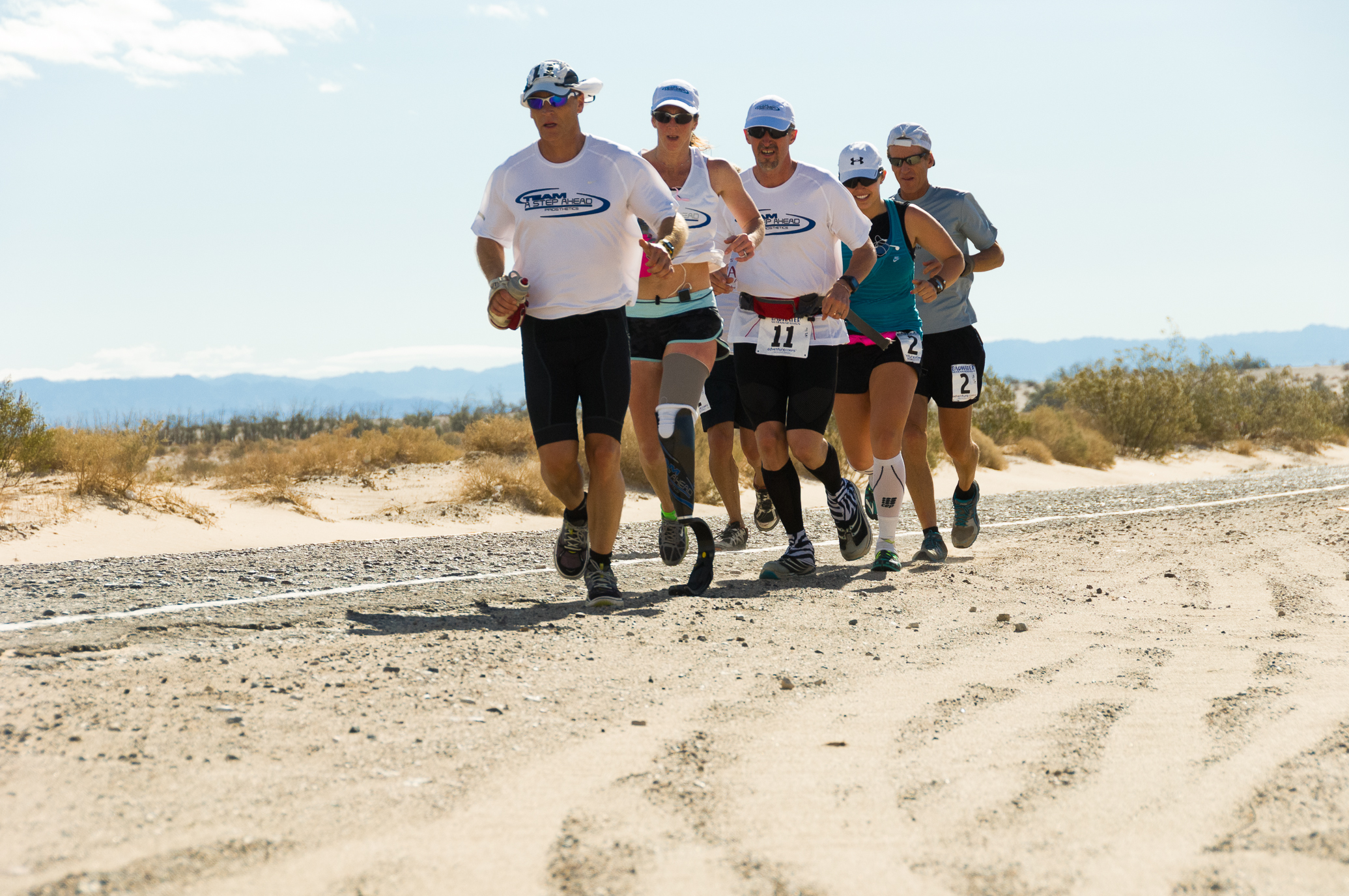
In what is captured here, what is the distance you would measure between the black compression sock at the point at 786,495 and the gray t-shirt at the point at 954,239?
5.03 feet

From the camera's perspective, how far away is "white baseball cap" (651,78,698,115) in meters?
5.75

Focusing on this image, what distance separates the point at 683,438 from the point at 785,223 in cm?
127

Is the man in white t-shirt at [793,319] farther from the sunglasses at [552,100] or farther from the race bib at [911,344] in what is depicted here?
Result: the sunglasses at [552,100]

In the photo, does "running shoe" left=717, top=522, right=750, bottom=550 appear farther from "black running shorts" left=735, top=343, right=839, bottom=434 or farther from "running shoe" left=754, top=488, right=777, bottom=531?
"black running shorts" left=735, top=343, right=839, bottom=434

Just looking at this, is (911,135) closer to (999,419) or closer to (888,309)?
(888,309)

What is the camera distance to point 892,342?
6.33 metres

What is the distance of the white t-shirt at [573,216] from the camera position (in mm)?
4902

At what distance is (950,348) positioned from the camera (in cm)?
686

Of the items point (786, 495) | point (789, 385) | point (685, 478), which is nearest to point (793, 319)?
point (789, 385)

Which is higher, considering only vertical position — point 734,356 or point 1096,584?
point 734,356

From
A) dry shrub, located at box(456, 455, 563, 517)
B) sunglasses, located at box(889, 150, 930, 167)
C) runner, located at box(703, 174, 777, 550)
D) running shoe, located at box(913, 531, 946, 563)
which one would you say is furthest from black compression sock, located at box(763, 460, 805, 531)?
dry shrub, located at box(456, 455, 563, 517)

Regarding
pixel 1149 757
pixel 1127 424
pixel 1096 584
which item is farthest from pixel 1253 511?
pixel 1127 424

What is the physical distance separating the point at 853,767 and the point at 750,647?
1.33m

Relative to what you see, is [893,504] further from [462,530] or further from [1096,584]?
[462,530]
